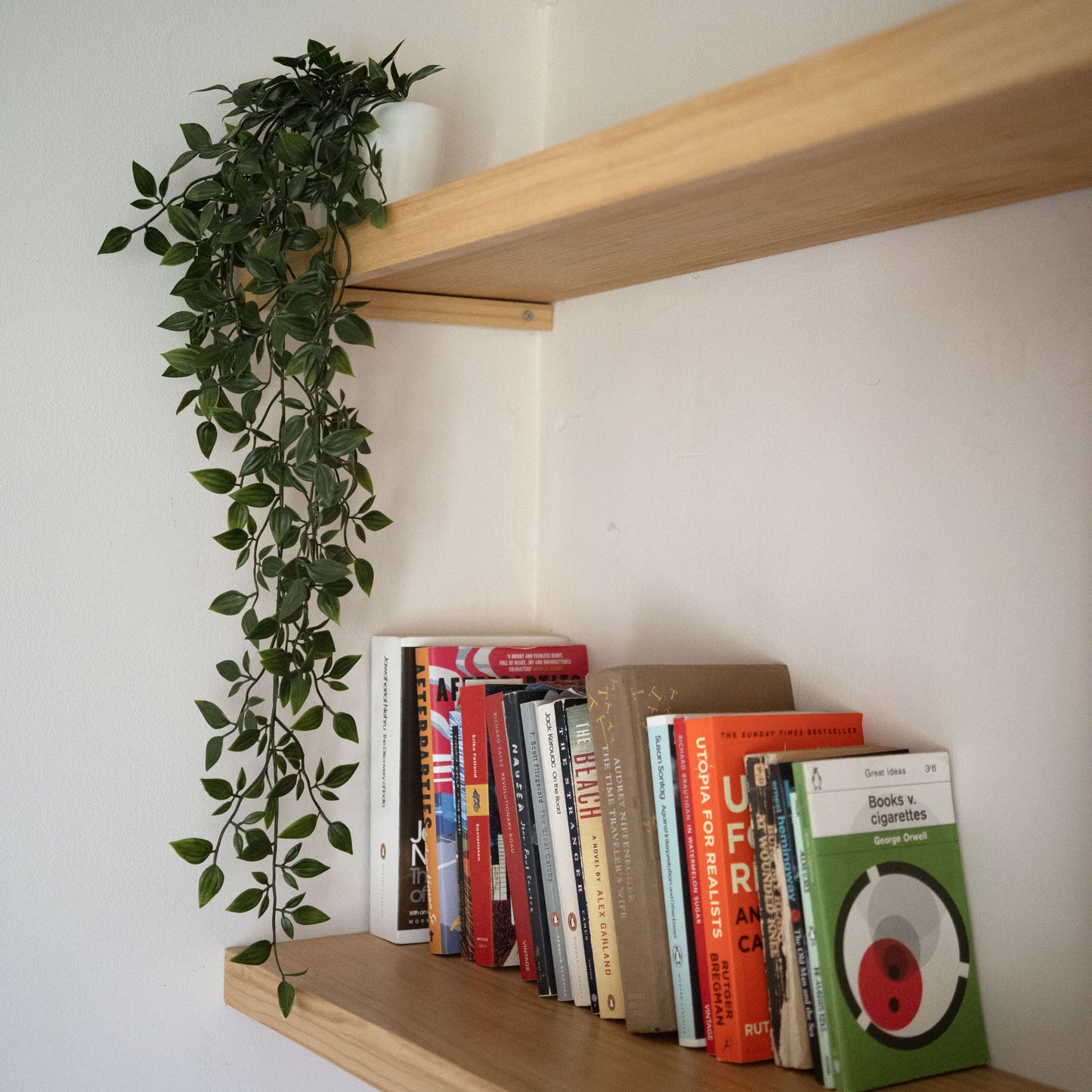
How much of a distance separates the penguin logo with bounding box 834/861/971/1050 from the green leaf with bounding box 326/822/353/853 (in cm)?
45

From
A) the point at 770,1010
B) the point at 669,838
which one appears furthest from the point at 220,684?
the point at 770,1010

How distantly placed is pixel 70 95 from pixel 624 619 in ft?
2.36

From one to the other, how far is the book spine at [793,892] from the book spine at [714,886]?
1.8 inches

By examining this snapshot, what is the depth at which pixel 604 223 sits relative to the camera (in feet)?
2.91

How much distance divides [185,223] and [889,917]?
2.61ft

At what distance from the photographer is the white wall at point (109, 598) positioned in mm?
983

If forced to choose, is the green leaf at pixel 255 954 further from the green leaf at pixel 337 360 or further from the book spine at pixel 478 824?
the green leaf at pixel 337 360

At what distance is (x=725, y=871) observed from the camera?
816mm

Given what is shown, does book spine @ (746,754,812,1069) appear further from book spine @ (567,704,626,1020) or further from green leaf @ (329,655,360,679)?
green leaf @ (329,655,360,679)

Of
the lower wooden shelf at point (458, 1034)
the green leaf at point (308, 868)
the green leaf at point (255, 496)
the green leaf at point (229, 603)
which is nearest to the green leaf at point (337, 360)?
the green leaf at point (255, 496)

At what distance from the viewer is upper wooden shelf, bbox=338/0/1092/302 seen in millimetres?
554

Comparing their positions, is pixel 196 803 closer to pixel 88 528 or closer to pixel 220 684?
pixel 220 684

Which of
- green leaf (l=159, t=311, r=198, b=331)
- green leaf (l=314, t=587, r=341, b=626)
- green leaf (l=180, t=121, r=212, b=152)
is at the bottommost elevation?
green leaf (l=314, t=587, r=341, b=626)

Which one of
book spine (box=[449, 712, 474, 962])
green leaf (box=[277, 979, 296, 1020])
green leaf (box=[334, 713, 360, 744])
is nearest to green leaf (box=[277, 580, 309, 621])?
green leaf (box=[334, 713, 360, 744])
